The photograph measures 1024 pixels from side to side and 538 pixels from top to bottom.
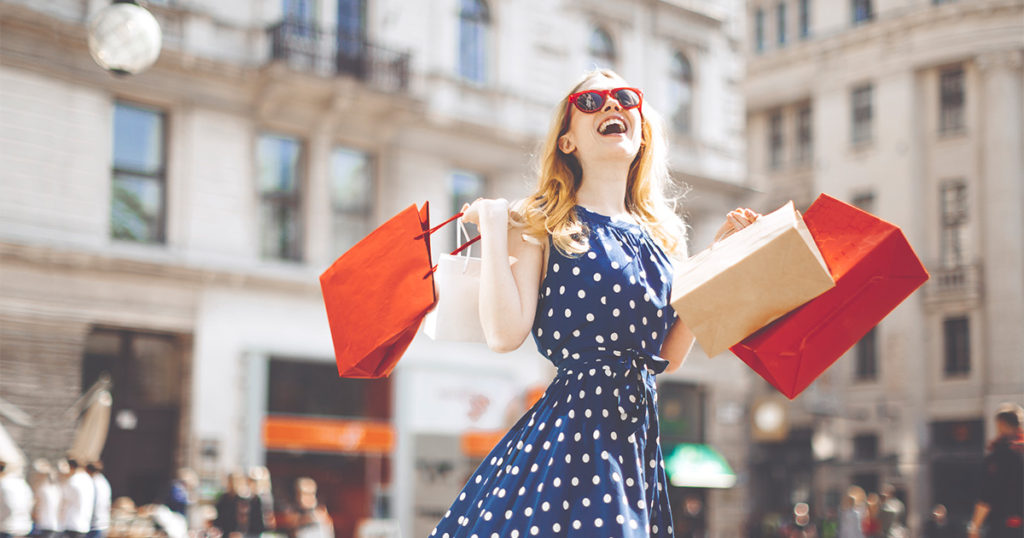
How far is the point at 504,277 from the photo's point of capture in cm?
327

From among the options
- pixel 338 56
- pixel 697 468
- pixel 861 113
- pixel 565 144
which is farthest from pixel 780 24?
pixel 565 144

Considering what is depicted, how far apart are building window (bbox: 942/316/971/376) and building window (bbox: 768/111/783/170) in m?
8.72

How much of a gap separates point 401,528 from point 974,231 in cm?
2173

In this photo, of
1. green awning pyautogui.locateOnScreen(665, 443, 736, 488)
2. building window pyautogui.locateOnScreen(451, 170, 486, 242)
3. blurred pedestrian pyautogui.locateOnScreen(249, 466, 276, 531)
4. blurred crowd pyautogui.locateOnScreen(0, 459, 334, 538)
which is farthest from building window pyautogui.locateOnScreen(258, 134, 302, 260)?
green awning pyautogui.locateOnScreen(665, 443, 736, 488)

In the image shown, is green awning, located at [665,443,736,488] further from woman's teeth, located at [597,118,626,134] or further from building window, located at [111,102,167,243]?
woman's teeth, located at [597,118,626,134]

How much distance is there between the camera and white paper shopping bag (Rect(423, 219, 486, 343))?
3.51 meters

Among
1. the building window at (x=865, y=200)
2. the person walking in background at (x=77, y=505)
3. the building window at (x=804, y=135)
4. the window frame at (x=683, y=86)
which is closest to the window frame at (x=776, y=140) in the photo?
the building window at (x=804, y=135)

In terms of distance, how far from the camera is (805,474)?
125 ft

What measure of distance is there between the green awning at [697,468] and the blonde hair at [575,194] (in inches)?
882

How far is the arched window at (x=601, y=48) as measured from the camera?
2633cm

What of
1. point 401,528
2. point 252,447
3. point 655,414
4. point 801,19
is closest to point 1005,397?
point 801,19

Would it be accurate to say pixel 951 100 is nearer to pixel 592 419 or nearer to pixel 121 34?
pixel 121 34

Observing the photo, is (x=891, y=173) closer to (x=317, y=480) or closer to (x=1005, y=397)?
(x=1005, y=397)

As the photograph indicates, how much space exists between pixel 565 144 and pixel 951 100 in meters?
35.6
